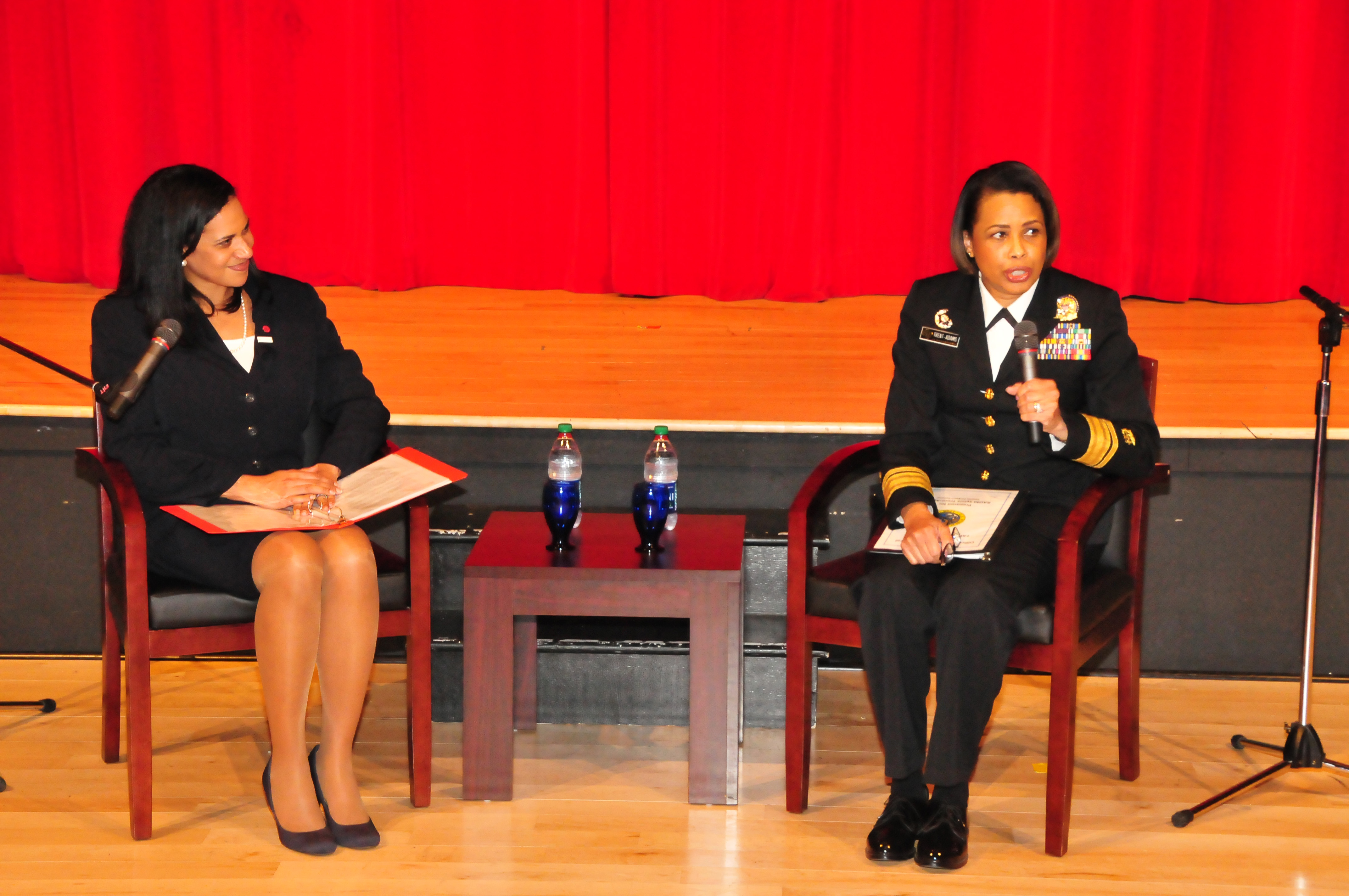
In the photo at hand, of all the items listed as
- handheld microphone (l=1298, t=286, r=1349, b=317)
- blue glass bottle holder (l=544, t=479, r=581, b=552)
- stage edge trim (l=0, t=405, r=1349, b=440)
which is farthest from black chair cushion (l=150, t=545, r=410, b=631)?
handheld microphone (l=1298, t=286, r=1349, b=317)

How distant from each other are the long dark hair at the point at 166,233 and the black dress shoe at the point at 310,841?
0.89 m

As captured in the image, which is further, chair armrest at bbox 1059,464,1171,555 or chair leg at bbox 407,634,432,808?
chair leg at bbox 407,634,432,808

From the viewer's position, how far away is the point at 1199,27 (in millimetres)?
4820

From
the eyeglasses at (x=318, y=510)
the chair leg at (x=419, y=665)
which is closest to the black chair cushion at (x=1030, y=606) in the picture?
→ the chair leg at (x=419, y=665)

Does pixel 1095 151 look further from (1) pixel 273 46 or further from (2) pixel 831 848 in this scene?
(2) pixel 831 848

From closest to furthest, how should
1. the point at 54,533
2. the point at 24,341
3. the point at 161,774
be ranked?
the point at 161,774 < the point at 54,533 < the point at 24,341

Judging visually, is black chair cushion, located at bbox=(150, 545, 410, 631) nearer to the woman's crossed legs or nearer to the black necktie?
the woman's crossed legs

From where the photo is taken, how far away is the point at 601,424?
3.09 meters

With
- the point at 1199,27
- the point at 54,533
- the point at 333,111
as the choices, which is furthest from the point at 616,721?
the point at 1199,27

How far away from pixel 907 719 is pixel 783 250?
2.96 meters

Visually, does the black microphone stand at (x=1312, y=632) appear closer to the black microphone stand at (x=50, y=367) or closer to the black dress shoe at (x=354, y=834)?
the black dress shoe at (x=354, y=834)

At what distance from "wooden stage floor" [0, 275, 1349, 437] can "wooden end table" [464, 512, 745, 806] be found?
67cm

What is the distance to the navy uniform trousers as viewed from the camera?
Answer: 2.22m

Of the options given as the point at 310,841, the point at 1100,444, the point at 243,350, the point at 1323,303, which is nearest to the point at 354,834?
the point at 310,841
